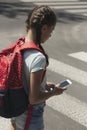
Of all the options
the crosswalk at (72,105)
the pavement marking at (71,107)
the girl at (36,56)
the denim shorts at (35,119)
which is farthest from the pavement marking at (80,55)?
the girl at (36,56)

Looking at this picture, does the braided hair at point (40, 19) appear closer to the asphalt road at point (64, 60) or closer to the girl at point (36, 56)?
the girl at point (36, 56)

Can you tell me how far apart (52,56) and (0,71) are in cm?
588

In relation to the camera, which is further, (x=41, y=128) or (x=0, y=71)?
(x=41, y=128)

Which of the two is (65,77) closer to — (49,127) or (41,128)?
(49,127)

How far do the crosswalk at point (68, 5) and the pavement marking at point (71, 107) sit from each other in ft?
28.6

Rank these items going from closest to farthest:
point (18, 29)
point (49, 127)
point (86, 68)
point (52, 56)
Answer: point (49, 127) → point (86, 68) → point (52, 56) → point (18, 29)

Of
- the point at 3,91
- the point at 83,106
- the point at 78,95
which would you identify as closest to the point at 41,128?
the point at 3,91

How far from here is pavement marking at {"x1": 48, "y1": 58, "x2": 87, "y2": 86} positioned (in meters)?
7.62

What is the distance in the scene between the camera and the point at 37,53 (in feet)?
10.2

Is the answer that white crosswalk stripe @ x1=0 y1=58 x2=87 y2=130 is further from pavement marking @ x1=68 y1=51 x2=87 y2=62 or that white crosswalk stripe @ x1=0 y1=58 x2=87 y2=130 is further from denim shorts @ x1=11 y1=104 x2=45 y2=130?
denim shorts @ x1=11 y1=104 x2=45 y2=130

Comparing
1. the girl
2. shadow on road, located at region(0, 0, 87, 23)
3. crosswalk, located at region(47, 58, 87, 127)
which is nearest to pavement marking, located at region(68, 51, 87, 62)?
crosswalk, located at region(47, 58, 87, 127)

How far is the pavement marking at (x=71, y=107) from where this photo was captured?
5848 mm

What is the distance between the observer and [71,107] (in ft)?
20.3

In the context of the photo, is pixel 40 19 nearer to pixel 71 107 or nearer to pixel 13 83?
pixel 13 83
